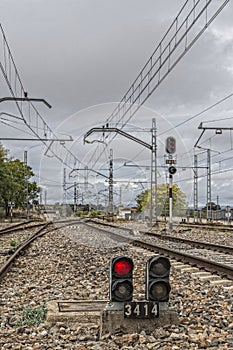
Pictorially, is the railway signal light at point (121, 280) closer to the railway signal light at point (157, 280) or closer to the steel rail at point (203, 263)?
the railway signal light at point (157, 280)

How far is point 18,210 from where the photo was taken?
76562mm

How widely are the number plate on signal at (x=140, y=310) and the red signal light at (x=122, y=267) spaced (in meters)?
0.34

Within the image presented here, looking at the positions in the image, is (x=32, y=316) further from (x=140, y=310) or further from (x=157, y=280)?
(x=157, y=280)

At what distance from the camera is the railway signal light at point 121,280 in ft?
17.9

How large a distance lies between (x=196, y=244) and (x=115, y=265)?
1123 cm

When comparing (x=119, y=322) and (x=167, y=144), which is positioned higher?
(x=167, y=144)

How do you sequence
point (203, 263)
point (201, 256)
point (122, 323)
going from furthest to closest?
point (201, 256) < point (203, 263) < point (122, 323)

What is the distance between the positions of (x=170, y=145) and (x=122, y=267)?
1865 cm

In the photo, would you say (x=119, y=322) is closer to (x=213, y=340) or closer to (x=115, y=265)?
(x=115, y=265)

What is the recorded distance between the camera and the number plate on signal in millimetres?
5316

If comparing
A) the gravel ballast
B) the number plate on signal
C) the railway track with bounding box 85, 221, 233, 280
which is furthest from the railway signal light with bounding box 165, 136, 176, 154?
the number plate on signal

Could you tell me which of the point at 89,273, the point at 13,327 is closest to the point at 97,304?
the point at 13,327

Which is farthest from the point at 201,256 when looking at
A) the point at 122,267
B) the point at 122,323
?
the point at 122,323

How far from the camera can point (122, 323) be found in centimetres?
529
